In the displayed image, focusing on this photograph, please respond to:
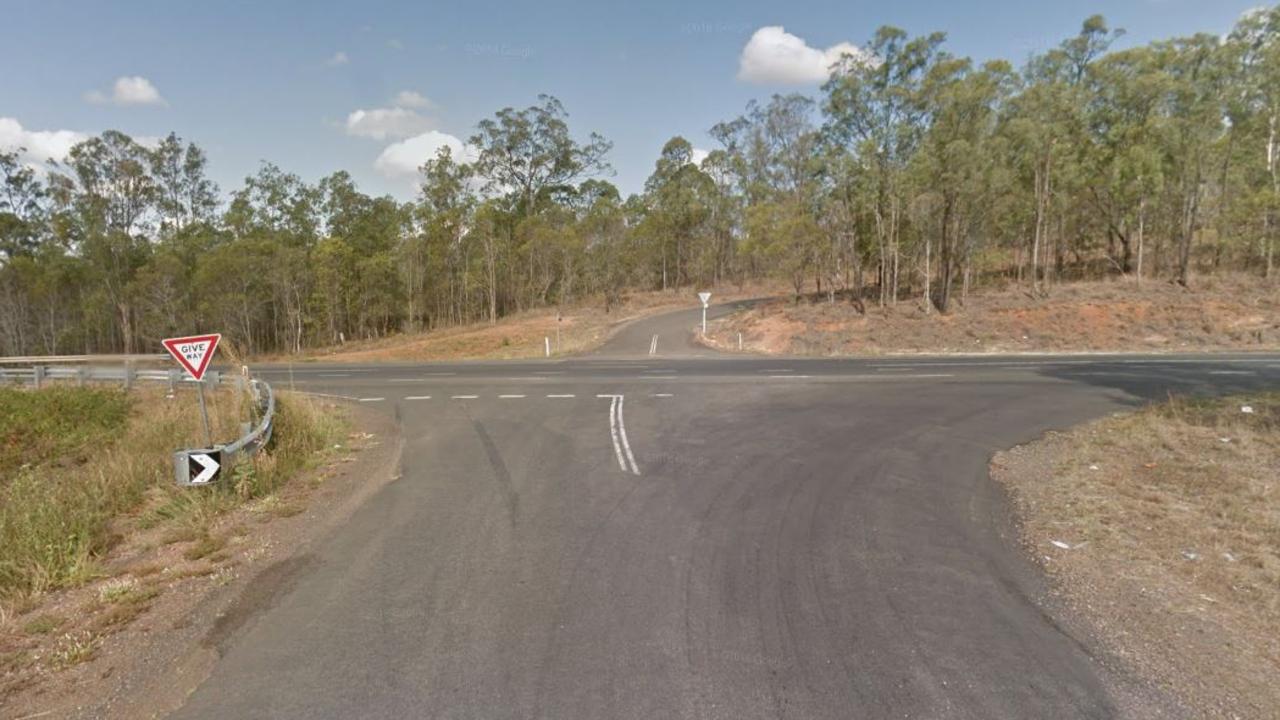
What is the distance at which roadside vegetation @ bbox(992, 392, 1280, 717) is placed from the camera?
171 inches

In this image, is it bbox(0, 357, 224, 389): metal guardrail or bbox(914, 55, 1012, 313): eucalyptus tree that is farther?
bbox(914, 55, 1012, 313): eucalyptus tree

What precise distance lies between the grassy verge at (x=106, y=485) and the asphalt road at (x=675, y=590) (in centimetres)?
194

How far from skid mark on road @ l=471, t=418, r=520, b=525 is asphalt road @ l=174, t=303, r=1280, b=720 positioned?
5 centimetres

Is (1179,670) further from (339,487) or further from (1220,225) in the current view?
(1220,225)

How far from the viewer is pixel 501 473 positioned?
948 centimetres

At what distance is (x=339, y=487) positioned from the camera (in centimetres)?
904

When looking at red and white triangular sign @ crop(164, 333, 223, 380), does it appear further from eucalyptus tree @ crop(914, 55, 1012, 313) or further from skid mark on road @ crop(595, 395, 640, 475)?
eucalyptus tree @ crop(914, 55, 1012, 313)

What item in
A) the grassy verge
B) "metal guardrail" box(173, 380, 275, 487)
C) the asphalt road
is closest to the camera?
the asphalt road

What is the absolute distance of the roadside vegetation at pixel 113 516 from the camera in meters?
5.08

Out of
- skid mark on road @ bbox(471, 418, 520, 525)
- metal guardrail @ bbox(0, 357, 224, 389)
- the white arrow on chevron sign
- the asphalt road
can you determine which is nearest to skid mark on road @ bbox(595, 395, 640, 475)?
the asphalt road

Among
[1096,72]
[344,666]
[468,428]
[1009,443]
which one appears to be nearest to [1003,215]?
[1096,72]

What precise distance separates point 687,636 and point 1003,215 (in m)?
43.4

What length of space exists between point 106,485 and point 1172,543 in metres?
13.7

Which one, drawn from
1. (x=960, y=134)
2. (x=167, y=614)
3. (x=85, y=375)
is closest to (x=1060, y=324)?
(x=960, y=134)
